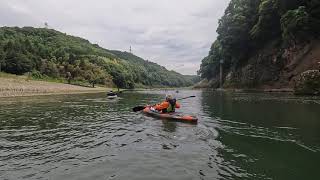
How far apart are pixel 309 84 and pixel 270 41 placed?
32134mm

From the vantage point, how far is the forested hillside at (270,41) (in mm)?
62406

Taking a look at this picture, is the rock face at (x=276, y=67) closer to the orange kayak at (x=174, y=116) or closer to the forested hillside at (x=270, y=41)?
the forested hillside at (x=270, y=41)

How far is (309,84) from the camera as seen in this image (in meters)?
53.0

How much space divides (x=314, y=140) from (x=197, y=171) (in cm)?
791

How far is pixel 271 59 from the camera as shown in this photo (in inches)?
3095

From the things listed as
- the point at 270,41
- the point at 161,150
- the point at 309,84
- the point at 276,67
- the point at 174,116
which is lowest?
the point at 161,150

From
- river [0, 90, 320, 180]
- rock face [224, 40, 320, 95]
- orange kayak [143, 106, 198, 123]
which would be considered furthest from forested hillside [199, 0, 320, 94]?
river [0, 90, 320, 180]

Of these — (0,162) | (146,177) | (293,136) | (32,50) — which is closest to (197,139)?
(293,136)

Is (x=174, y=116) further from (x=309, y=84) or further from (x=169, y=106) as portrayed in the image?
(x=309, y=84)

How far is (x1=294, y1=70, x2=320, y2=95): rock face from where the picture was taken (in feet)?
169

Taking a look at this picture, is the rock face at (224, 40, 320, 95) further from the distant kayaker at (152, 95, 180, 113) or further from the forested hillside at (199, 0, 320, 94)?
the distant kayaker at (152, 95, 180, 113)

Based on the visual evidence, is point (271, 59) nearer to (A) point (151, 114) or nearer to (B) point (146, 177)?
(A) point (151, 114)

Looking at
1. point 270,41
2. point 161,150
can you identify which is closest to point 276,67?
point 270,41

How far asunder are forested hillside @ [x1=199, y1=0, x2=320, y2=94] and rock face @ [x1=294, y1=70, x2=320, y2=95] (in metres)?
6.46
